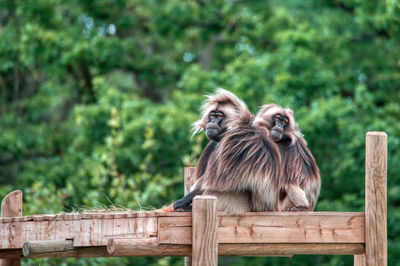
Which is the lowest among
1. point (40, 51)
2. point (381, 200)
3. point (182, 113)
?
point (381, 200)

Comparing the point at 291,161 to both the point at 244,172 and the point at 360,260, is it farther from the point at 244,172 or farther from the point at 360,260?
the point at 360,260

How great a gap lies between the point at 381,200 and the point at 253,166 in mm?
946

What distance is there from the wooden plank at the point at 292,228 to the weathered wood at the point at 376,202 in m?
0.07

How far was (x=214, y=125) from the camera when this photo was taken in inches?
236

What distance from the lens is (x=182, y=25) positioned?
13250 millimetres

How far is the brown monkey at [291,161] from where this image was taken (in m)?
6.11

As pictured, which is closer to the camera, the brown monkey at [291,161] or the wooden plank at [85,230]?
the wooden plank at [85,230]

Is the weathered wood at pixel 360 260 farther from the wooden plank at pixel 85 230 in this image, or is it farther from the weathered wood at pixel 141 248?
the wooden plank at pixel 85 230

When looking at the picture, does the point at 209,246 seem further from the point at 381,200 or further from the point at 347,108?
the point at 347,108

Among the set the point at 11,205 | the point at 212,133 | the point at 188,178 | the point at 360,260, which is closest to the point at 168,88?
the point at 188,178

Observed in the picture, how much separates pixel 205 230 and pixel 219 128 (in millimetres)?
1556

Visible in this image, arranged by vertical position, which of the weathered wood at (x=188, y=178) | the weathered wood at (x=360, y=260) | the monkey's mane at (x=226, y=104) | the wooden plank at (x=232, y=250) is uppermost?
the monkey's mane at (x=226, y=104)

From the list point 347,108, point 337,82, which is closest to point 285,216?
point 347,108

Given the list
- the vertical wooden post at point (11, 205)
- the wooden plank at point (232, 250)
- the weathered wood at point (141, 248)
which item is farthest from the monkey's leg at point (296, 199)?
the vertical wooden post at point (11, 205)
